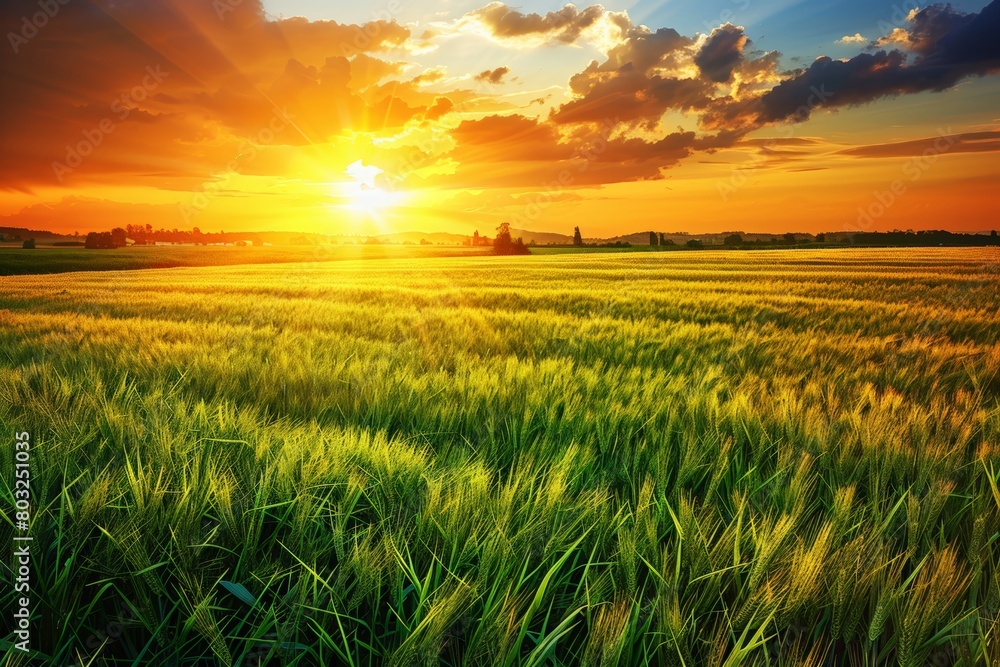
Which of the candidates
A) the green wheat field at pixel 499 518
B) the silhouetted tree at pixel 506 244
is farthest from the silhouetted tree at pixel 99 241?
the green wheat field at pixel 499 518

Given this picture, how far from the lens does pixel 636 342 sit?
4.43 metres

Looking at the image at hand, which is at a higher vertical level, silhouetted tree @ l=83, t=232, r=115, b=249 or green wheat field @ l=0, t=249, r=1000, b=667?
silhouetted tree @ l=83, t=232, r=115, b=249

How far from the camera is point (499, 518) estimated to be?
1.20 metres

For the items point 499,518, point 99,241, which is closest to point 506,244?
point 99,241

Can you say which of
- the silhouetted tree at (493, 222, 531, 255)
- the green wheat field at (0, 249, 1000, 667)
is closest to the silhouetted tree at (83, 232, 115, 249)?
the silhouetted tree at (493, 222, 531, 255)

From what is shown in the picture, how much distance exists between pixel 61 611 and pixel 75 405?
1.43m

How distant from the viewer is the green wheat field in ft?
3.22

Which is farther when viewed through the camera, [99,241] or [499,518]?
[99,241]

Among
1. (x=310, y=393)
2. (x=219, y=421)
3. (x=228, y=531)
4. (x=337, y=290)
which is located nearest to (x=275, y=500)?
(x=228, y=531)

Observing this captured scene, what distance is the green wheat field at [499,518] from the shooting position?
0.98 m

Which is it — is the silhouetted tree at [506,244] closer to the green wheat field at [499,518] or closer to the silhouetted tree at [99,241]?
the silhouetted tree at [99,241]

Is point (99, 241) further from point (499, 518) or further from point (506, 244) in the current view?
point (499, 518)

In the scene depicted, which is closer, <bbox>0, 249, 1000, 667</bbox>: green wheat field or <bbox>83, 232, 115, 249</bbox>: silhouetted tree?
<bbox>0, 249, 1000, 667</bbox>: green wheat field

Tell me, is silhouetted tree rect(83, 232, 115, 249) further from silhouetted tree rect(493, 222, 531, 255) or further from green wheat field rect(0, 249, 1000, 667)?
green wheat field rect(0, 249, 1000, 667)
